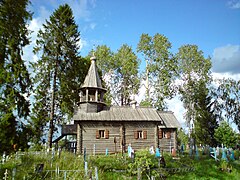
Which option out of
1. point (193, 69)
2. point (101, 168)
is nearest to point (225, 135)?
point (193, 69)

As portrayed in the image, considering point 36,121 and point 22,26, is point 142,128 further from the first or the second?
point 22,26

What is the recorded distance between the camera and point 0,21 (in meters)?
13.4

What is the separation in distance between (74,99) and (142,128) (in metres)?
8.93

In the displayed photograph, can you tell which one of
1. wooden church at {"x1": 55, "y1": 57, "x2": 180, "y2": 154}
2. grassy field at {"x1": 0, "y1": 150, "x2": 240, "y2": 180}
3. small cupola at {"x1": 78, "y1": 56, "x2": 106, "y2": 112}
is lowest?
grassy field at {"x1": 0, "y1": 150, "x2": 240, "y2": 180}

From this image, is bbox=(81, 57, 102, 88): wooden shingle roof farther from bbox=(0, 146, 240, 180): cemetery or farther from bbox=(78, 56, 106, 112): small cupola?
bbox=(0, 146, 240, 180): cemetery

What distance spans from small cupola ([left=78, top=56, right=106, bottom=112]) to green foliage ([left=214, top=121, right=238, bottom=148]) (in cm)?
1792

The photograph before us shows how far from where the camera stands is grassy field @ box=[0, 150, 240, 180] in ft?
35.4

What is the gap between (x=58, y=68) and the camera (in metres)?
28.1

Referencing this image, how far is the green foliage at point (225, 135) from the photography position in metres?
34.0

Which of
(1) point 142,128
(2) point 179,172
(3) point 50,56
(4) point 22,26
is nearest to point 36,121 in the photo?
(3) point 50,56

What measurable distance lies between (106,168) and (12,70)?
8184 millimetres

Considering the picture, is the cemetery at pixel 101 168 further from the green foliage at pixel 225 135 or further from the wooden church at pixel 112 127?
the green foliage at pixel 225 135

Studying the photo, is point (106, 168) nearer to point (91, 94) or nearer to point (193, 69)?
point (91, 94)

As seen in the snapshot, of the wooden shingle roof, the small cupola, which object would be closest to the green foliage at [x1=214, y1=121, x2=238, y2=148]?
the small cupola
